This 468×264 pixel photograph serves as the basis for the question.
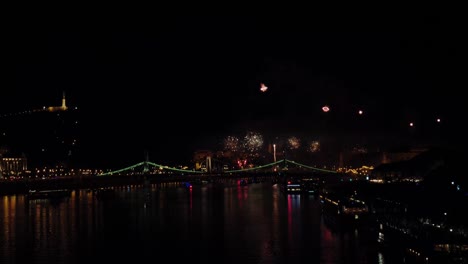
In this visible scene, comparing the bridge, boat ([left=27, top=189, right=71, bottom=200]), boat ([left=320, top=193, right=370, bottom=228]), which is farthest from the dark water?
the bridge

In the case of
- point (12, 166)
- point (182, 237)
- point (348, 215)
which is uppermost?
A: point (12, 166)

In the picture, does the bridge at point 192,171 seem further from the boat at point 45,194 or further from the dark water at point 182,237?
the dark water at point 182,237

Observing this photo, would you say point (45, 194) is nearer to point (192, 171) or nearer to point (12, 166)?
point (12, 166)

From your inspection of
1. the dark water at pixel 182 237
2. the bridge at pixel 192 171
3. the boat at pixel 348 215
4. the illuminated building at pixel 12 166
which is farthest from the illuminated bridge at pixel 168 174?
the boat at pixel 348 215

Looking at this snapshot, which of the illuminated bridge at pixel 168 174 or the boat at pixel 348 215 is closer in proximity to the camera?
the boat at pixel 348 215

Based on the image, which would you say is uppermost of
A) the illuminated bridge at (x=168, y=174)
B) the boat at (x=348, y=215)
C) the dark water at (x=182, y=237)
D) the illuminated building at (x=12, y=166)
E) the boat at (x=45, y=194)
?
the illuminated building at (x=12, y=166)

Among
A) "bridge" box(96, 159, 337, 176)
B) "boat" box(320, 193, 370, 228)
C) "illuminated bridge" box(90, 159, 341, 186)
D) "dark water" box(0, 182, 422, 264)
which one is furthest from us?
"bridge" box(96, 159, 337, 176)

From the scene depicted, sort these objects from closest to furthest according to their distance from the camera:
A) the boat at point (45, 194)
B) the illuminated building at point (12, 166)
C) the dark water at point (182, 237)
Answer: the dark water at point (182, 237)
the boat at point (45, 194)
the illuminated building at point (12, 166)

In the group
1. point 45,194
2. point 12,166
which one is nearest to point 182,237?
point 45,194

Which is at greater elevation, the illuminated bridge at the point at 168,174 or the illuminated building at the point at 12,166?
the illuminated building at the point at 12,166

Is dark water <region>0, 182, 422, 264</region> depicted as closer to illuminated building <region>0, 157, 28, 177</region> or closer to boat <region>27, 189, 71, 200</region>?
boat <region>27, 189, 71, 200</region>
